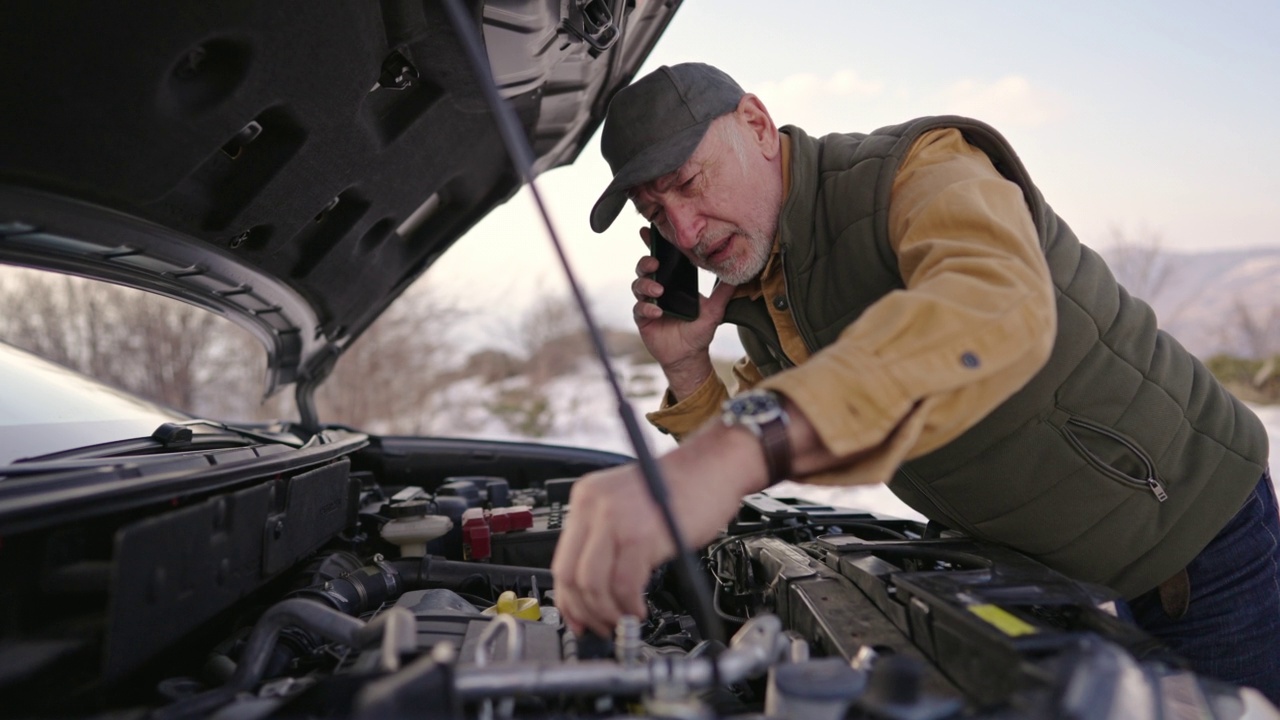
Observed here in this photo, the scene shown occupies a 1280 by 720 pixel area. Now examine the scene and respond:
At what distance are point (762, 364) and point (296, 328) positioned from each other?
152cm

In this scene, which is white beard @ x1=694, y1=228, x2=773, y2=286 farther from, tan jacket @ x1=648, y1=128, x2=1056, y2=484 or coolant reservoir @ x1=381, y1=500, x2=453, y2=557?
coolant reservoir @ x1=381, y1=500, x2=453, y2=557

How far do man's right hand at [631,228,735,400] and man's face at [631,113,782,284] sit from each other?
23 centimetres

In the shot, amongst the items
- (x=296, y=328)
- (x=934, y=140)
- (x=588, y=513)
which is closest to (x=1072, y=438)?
(x=934, y=140)

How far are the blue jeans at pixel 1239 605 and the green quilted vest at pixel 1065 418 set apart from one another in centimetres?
8

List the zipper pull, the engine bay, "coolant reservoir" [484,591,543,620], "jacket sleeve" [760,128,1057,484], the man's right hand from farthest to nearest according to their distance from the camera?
the man's right hand, the zipper pull, "coolant reservoir" [484,591,543,620], "jacket sleeve" [760,128,1057,484], the engine bay

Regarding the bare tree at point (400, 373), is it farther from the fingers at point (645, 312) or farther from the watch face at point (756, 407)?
the watch face at point (756, 407)

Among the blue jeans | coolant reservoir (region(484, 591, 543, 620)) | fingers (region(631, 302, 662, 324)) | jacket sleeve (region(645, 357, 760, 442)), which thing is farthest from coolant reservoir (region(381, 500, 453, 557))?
the blue jeans

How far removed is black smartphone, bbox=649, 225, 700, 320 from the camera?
205cm

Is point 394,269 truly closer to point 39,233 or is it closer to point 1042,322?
point 39,233

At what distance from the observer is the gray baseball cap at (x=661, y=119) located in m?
1.66

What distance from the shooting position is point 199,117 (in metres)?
1.42

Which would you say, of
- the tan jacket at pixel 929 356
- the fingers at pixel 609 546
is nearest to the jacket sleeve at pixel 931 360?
the tan jacket at pixel 929 356

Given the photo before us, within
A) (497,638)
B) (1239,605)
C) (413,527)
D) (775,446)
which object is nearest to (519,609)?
(497,638)

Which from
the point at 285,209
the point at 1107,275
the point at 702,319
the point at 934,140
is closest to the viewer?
the point at 934,140
